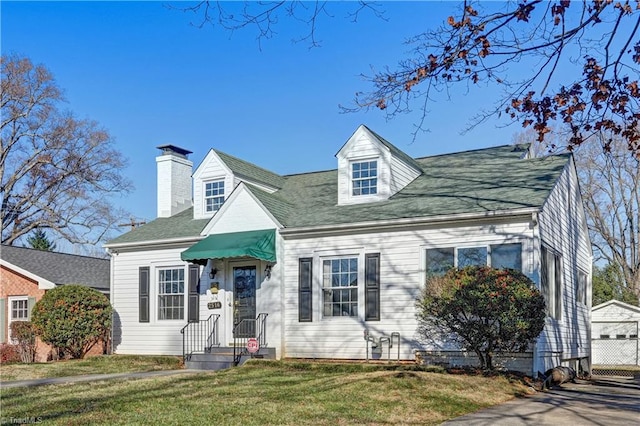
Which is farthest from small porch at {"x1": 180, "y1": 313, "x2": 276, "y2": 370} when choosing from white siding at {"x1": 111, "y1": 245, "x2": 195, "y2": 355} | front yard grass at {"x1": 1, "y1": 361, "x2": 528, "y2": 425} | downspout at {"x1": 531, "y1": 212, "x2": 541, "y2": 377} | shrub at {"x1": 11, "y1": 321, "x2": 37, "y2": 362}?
downspout at {"x1": 531, "y1": 212, "x2": 541, "y2": 377}

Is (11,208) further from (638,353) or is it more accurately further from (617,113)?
(617,113)

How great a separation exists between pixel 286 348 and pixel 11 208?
2460 cm

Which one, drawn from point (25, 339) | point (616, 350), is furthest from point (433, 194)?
point (616, 350)

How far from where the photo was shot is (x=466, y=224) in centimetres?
1541

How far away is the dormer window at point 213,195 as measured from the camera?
19.9 metres

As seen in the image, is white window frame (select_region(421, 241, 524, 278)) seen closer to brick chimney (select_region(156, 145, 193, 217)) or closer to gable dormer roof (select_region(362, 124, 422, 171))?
gable dormer roof (select_region(362, 124, 422, 171))

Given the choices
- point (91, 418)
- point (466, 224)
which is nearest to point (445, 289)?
point (466, 224)

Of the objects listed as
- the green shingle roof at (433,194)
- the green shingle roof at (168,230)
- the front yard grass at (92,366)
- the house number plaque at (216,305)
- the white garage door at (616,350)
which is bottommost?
the white garage door at (616,350)

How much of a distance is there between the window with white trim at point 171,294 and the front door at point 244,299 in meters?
1.87

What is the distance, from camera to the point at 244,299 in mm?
18031

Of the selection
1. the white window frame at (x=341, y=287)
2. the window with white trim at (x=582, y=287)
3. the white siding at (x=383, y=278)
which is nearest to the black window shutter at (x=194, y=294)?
the white siding at (x=383, y=278)

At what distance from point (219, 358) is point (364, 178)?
6002 mm

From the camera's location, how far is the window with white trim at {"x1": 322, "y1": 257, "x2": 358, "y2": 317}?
16.7m

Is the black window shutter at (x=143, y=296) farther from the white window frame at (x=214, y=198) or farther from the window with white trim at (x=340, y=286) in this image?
the window with white trim at (x=340, y=286)
